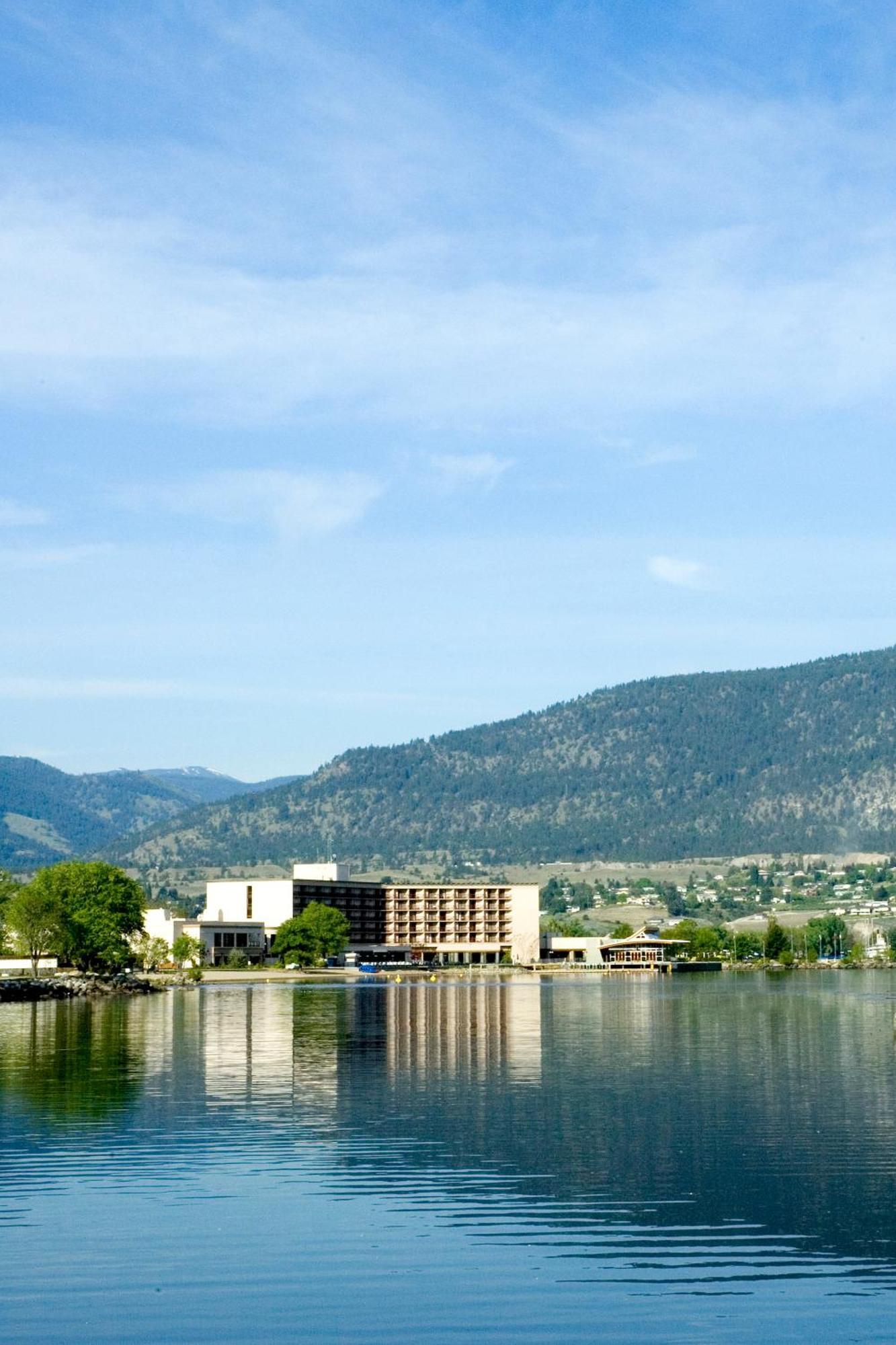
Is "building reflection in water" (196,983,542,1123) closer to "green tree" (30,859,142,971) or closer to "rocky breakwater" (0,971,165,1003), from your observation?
"rocky breakwater" (0,971,165,1003)

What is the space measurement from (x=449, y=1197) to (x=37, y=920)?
15306 cm

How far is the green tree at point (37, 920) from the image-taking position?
185 m

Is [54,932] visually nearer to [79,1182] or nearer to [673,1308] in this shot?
[79,1182]

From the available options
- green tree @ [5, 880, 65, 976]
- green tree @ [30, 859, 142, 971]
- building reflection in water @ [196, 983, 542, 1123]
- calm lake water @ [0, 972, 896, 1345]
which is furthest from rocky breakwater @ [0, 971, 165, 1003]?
calm lake water @ [0, 972, 896, 1345]

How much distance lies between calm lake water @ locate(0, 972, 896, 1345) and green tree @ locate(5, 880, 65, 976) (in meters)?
108

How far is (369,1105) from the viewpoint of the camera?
58062 millimetres

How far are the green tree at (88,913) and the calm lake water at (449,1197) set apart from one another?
11411 cm

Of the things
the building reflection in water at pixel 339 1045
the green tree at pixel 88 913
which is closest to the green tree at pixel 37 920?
the green tree at pixel 88 913

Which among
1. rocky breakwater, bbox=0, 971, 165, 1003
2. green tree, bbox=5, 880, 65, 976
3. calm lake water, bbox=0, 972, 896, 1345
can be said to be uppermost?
green tree, bbox=5, 880, 65, 976

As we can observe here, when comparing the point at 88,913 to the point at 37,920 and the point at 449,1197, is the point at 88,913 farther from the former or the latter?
the point at 449,1197

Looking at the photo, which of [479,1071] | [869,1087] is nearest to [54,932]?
[479,1071]

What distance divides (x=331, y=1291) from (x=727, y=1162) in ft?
53.8

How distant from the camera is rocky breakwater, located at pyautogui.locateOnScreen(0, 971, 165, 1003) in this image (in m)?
157

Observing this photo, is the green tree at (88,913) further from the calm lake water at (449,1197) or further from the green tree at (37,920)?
the calm lake water at (449,1197)
